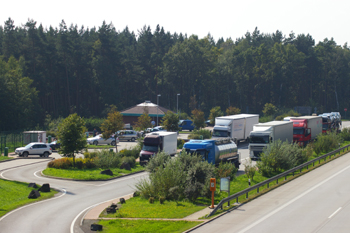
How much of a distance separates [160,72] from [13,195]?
90.6m

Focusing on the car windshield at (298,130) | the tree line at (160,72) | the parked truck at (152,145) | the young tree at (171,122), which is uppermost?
the tree line at (160,72)

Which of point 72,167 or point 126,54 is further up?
point 126,54

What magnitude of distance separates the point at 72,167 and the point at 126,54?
3097 inches

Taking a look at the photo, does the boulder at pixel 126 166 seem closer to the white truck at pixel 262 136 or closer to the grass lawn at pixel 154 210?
the white truck at pixel 262 136

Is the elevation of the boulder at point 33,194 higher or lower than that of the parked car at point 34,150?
lower

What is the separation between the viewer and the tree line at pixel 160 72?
91188 millimetres

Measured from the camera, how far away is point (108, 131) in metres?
44.6

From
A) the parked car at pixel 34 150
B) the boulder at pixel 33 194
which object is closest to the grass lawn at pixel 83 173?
the boulder at pixel 33 194

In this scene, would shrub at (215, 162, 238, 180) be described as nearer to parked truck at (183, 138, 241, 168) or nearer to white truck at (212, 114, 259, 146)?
parked truck at (183, 138, 241, 168)

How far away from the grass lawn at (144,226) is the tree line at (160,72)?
Answer: 2699 inches

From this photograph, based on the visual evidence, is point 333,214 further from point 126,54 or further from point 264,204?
point 126,54

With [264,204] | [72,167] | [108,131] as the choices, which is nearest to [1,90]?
[108,131]

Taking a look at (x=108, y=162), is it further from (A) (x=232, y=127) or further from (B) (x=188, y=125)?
(B) (x=188, y=125)

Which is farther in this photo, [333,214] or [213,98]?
[213,98]
